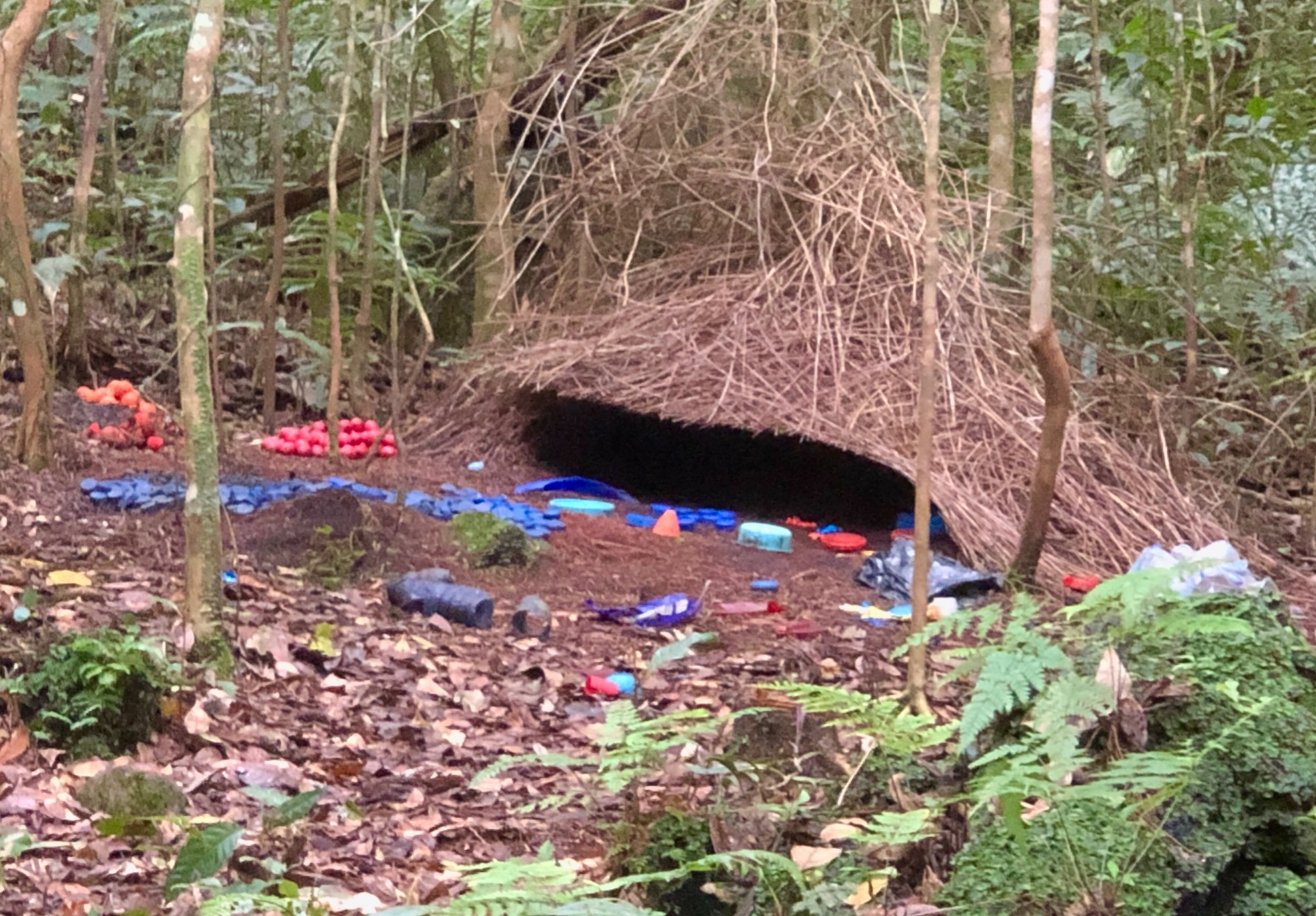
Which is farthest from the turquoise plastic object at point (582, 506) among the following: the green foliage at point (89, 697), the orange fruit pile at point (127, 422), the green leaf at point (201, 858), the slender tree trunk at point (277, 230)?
the green leaf at point (201, 858)

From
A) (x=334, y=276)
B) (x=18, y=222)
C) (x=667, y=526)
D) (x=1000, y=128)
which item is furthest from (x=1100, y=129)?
(x=18, y=222)

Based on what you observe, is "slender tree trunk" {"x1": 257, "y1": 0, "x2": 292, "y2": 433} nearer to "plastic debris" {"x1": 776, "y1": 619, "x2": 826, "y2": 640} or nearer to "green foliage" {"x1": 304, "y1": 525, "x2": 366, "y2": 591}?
"green foliage" {"x1": 304, "y1": 525, "x2": 366, "y2": 591}

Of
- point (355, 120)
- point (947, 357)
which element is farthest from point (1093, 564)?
point (355, 120)

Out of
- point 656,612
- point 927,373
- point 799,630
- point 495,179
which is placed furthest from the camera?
point 495,179

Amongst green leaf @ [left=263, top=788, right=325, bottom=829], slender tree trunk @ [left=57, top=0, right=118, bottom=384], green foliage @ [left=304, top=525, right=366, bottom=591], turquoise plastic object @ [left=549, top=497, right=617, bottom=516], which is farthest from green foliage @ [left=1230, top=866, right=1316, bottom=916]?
slender tree trunk @ [left=57, top=0, right=118, bottom=384]

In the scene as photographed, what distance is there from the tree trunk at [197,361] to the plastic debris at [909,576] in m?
2.90

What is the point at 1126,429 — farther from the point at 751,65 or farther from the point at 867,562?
the point at 751,65

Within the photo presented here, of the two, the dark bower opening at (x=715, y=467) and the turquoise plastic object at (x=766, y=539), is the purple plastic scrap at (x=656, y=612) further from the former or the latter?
the dark bower opening at (x=715, y=467)

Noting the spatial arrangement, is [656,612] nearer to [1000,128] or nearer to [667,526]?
[667,526]

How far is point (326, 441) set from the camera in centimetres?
746

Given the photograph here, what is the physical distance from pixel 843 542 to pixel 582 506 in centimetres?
139

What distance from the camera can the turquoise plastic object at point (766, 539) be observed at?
21.0 ft

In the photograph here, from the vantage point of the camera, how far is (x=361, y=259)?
28.5 ft

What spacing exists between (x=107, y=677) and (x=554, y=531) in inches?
115
